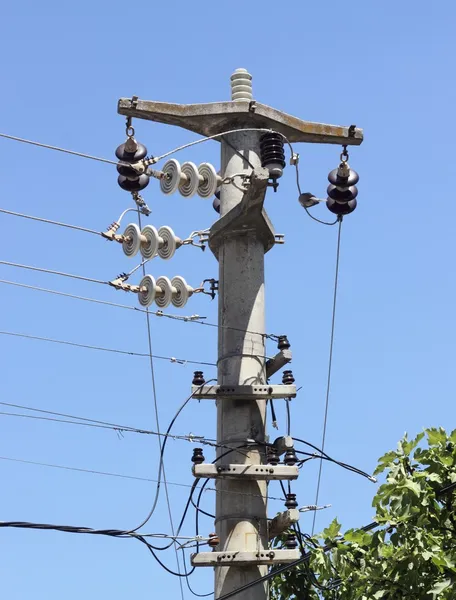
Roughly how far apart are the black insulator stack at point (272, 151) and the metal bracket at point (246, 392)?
250 cm

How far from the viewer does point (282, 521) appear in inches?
625

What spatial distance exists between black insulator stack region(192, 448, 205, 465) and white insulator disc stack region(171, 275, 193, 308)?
7.26ft

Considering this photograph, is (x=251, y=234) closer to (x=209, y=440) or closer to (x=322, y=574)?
(x=209, y=440)

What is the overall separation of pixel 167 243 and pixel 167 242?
12 mm

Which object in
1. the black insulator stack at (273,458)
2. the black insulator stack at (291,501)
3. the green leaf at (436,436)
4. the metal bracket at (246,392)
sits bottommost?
the green leaf at (436,436)

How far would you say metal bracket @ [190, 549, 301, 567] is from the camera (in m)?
15.4

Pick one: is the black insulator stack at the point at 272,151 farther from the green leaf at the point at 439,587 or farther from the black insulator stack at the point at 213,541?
the green leaf at the point at 439,587

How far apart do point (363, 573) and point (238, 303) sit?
3958 millimetres

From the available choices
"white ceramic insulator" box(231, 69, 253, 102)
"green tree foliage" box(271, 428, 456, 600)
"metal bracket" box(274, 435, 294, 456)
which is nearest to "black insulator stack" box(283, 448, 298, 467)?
"metal bracket" box(274, 435, 294, 456)

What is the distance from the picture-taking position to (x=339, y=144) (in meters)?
17.9

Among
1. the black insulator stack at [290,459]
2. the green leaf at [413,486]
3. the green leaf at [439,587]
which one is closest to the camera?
the green leaf at [439,587]

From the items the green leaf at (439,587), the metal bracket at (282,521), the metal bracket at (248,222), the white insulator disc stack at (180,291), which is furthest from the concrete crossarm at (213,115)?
the green leaf at (439,587)

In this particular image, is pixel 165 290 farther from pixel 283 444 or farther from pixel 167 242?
pixel 283 444

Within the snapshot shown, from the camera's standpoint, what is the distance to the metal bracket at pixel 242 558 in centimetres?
1544
